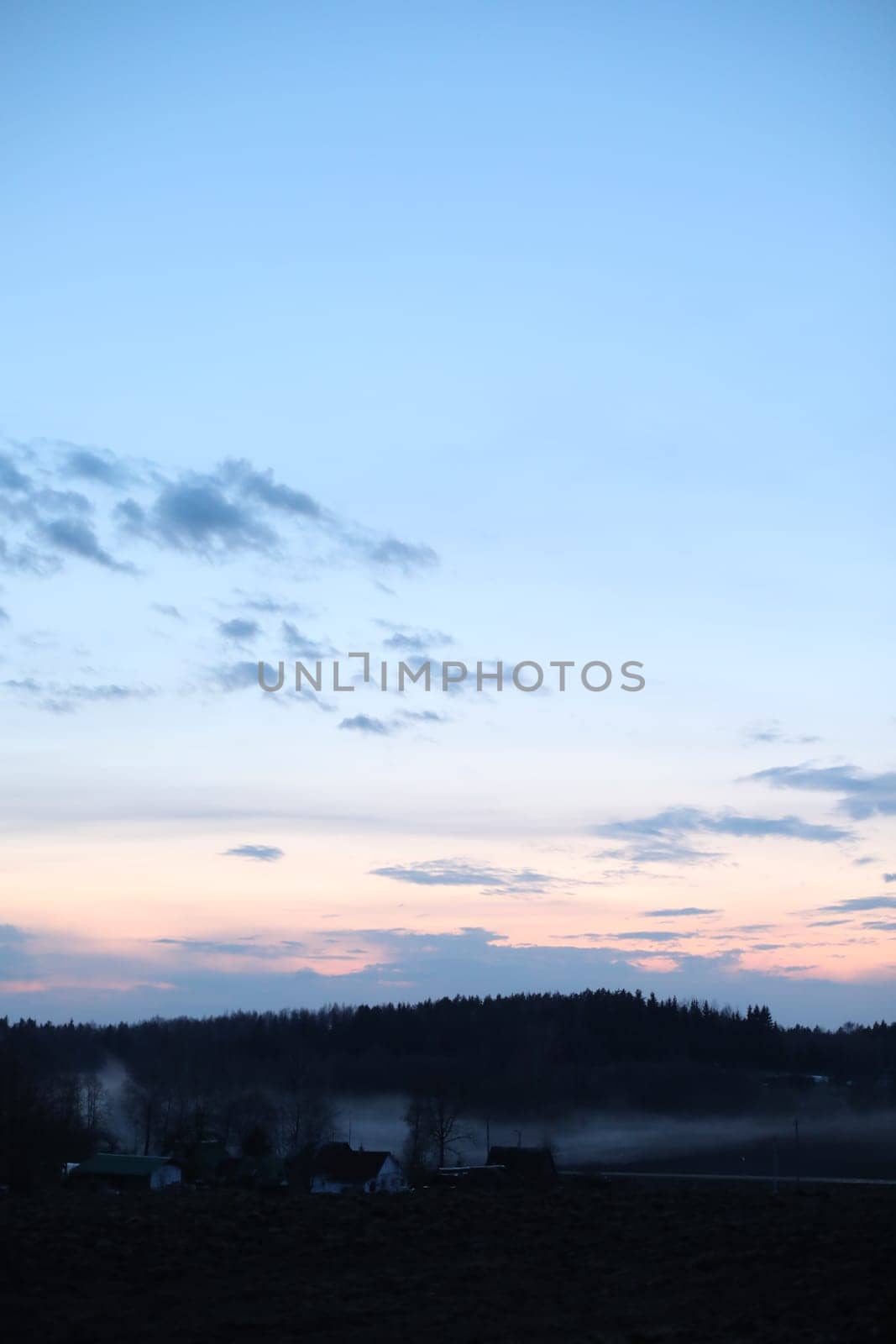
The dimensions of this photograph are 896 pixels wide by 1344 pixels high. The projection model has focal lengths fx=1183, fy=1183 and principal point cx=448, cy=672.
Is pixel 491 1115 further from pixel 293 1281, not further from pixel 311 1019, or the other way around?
pixel 293 1281

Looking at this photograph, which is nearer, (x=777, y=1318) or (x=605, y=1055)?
(x=777, y=1318)

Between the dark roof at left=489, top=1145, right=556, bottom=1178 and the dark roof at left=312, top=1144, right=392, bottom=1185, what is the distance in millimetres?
6555

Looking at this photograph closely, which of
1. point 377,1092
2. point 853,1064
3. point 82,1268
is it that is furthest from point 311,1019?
point 82,1268

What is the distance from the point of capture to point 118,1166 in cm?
6806

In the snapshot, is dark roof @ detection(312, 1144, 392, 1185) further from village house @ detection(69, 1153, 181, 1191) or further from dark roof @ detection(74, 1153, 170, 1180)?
dark roof @ detection(74, 1153, 170, 1180)

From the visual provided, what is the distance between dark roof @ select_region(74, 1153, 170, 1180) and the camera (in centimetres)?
6688

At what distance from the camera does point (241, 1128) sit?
88.7 meters

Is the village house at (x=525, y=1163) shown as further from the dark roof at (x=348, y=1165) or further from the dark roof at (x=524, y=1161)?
the dark roof at (x=348, y=1165)

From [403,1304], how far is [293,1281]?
4.56 meters

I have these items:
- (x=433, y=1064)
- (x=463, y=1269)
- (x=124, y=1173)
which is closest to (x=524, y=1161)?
(x=124, y=1173)

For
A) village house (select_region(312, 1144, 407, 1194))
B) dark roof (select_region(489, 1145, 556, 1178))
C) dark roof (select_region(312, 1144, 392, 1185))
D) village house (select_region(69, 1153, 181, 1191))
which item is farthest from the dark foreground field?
village house (select_region(69, 1153, 181, 1191))

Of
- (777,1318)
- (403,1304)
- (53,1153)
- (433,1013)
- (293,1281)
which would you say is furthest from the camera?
(433,1013)

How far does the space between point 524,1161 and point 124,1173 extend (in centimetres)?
2283

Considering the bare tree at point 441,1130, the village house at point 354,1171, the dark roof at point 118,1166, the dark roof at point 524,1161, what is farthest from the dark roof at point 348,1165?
the dark roof at point 118,1166
